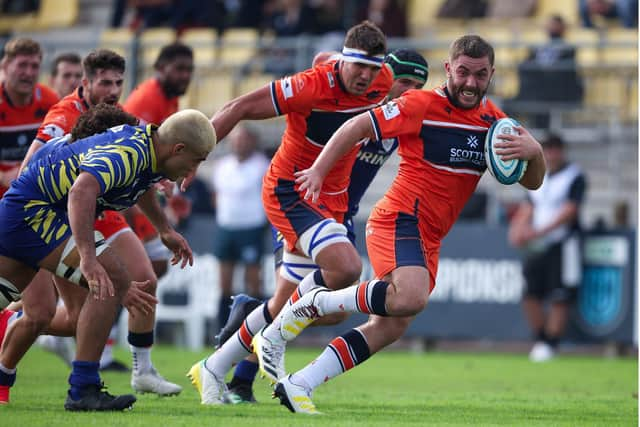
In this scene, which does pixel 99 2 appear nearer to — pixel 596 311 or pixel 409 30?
pixel 409 30

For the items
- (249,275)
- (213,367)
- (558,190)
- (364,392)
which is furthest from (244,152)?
(213,367)

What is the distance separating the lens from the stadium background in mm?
16516

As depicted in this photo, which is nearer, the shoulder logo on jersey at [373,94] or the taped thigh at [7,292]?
the taped thigh at [7,292]

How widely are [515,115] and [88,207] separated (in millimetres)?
12089

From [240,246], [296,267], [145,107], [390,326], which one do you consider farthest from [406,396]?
[240,246]

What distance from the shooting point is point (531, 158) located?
320 inches

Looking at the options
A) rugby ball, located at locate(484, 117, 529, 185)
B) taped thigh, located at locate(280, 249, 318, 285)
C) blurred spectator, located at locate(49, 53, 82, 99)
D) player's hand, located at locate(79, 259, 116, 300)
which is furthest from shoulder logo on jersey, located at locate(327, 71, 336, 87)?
blurred spectator, located at locate(49, 53, 82, 99)

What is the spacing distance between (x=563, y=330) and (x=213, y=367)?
844 cm

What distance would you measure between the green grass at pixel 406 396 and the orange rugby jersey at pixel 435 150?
1372mm

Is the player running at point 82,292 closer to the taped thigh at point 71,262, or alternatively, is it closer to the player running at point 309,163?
the player running at point 309,163

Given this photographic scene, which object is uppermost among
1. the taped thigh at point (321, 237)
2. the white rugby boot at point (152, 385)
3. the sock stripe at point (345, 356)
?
the taped thigh at point (321, 237)

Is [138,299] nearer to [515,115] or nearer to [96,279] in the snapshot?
[96,279]

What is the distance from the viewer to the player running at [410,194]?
7906 millimetres

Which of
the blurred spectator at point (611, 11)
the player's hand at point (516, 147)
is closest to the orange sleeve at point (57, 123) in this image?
the player's hand at point (516, 147)
